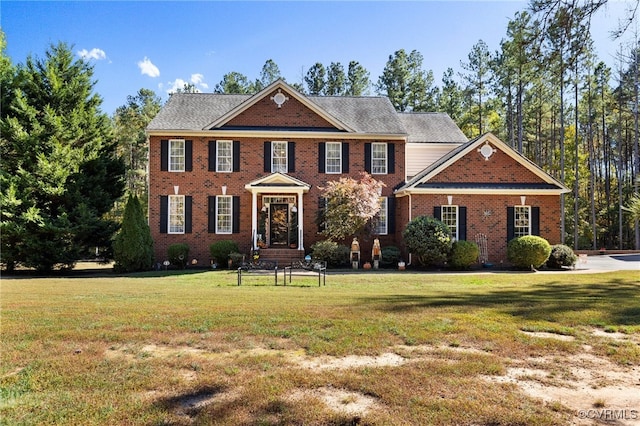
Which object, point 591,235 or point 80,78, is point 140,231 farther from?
point 591,235

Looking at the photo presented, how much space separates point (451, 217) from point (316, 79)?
27.6m

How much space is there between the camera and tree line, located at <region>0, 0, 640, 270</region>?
7.54m

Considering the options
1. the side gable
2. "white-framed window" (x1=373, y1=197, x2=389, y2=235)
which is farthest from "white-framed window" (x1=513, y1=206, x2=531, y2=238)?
"white-framed window" (x1=373, y1=197, x2=389, y2=235)

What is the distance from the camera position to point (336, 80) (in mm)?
42250

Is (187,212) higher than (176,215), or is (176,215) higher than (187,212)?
(187,212)

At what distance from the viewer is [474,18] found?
1003cm

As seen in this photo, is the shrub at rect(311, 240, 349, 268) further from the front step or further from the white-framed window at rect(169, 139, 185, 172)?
the white-framed window at rect(169, 139, 185, 172)

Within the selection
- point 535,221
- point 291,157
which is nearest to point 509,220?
Answer: point 535,221

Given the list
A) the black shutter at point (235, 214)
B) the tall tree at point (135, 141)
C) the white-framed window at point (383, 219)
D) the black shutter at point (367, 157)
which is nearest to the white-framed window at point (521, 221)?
the white-framed window at point (383, 219)

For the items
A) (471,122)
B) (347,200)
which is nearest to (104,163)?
(347,200)

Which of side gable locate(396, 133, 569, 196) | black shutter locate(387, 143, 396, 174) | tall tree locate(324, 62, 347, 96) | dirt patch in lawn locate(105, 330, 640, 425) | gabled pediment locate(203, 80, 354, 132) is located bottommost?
dirt patch in lawn locate(105, 330, 640, 425)

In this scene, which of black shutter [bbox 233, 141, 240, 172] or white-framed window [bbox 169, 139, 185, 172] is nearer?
white-framed window [bbox 169, 139, 185, 172]

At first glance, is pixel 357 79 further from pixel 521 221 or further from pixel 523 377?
pixel 523 377

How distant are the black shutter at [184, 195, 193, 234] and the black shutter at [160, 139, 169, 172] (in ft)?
5.95
